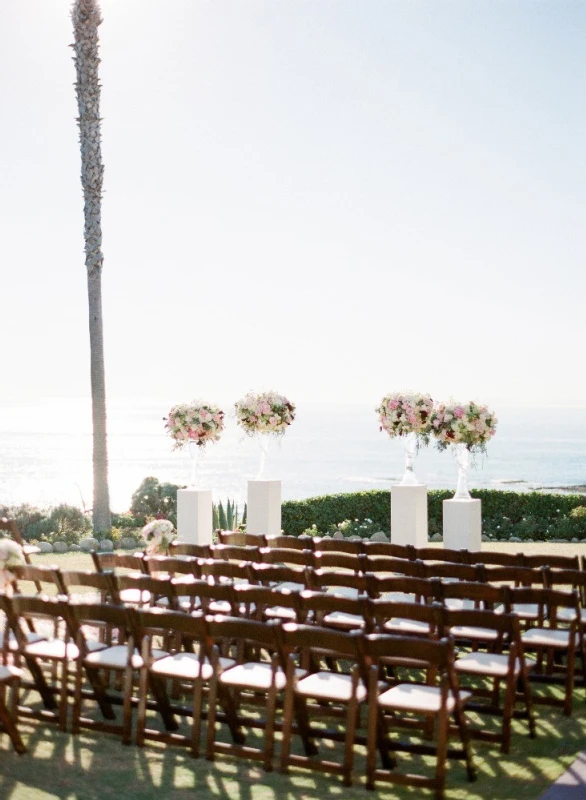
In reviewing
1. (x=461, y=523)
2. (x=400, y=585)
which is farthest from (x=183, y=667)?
(x=461, y=523)

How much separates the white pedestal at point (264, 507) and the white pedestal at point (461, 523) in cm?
209

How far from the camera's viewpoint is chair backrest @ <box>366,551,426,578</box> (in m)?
7.49

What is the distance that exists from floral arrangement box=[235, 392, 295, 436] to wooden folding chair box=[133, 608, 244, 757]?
5823 mm

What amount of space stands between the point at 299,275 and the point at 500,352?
58.0 ft

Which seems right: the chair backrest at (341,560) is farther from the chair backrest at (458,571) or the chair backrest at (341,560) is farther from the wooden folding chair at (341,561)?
the chair backrest at (458,571)

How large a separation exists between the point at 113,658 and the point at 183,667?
50 cm

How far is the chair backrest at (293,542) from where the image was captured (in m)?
8.79

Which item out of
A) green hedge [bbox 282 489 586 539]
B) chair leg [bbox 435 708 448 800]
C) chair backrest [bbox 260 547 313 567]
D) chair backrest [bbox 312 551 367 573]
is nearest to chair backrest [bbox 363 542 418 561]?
chair backrest [bbox 312 551 367 573]

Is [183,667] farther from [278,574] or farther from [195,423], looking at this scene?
[195,423]

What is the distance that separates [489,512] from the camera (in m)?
18.8

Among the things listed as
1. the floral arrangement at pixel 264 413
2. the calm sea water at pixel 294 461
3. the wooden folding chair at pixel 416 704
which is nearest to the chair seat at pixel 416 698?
the wooden folding chair at pixel 416 704

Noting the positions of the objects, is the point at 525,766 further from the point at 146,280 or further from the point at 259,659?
the point at 146,280

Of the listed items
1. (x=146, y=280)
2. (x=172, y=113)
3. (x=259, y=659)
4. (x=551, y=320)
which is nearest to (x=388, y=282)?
(x=551, y=320)

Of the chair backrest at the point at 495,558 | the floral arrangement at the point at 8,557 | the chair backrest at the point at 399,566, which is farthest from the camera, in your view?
the chair backrest at the point at 495,558
